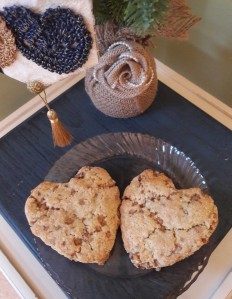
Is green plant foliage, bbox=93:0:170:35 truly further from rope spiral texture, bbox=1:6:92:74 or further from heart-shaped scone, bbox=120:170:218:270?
heart-shaped scone, bbox=120:170:218:270

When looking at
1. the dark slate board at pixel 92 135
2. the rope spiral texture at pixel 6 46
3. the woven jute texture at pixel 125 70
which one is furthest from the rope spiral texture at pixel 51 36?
the dark slate board at pixel 92 135

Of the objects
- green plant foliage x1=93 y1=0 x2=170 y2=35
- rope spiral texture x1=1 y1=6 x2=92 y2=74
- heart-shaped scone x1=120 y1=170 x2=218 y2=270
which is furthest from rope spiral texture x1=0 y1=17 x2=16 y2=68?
heart-shaped scone x1=120 y1=170 x2=218 y2=270

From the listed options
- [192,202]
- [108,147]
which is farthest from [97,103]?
[192,202]

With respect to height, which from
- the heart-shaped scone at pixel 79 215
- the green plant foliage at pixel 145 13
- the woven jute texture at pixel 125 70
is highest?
the green plant foliage at pixel 145 13

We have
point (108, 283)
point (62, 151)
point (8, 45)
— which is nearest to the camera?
point (8, 45)

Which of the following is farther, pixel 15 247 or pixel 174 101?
pixel 174 101

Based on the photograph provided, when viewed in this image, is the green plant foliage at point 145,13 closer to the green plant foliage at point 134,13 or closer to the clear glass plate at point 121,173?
the green plant foliage at point 134,13

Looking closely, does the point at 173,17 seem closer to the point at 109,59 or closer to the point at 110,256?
the point at 109,59
